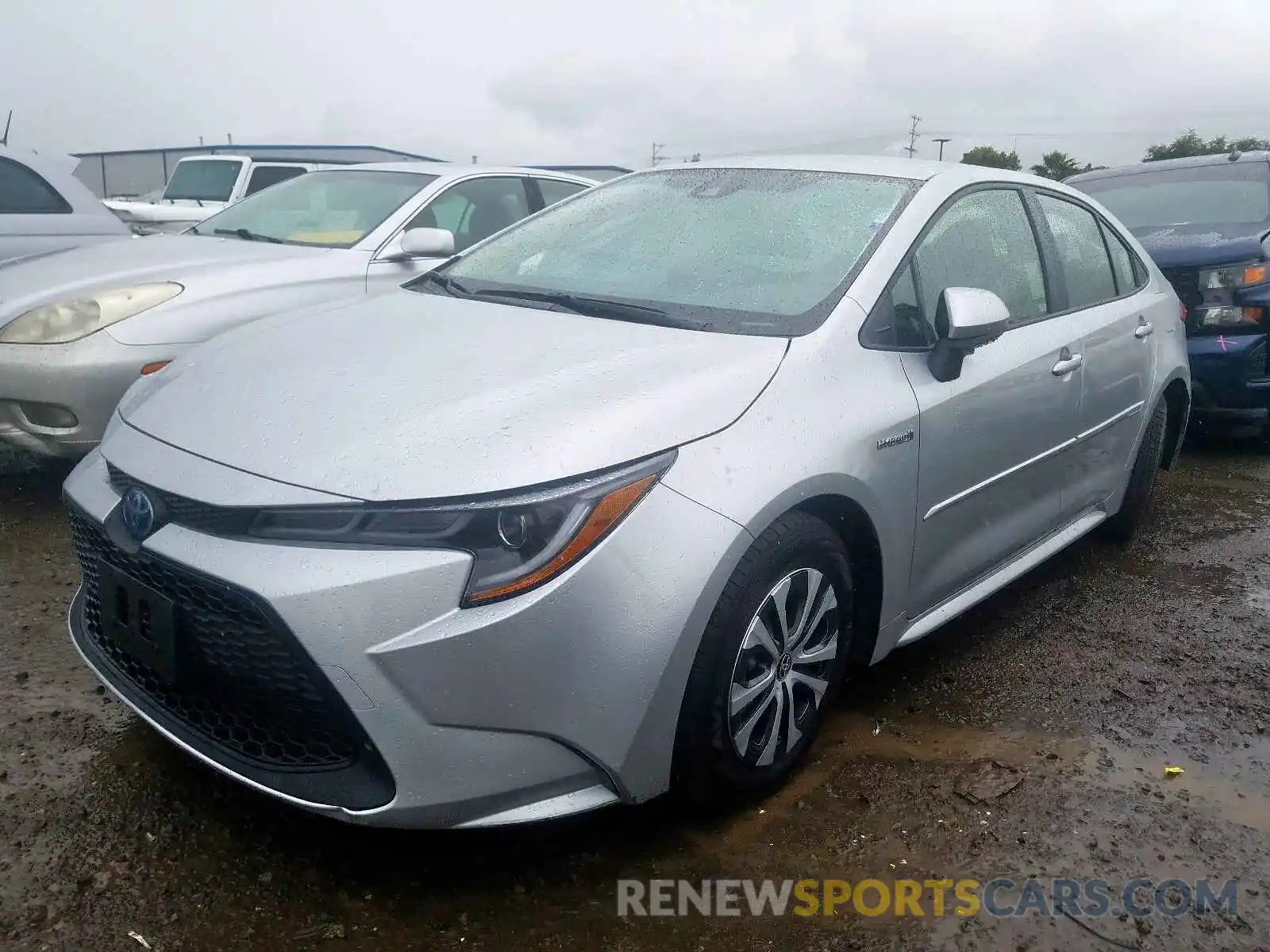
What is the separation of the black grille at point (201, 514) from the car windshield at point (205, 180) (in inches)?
399

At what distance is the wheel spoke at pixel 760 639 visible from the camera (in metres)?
2.25

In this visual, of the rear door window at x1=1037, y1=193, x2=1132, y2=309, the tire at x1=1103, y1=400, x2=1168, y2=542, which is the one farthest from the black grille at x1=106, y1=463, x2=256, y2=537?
the tire at x1=1103, y1=400, x2=1168, y2=542

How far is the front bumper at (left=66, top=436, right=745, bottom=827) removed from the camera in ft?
6.19

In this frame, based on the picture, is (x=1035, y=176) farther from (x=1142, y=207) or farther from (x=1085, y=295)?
(x=1142, y=207)

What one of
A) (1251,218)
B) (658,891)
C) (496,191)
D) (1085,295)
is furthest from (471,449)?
(1251,218)

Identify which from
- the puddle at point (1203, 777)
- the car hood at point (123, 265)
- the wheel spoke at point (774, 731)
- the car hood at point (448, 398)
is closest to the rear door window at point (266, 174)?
the car hood at point (123, 265)

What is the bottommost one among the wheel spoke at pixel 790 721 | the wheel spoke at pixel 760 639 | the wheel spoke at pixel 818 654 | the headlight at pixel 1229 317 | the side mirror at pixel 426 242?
the wheel spoke at pixel 790 721

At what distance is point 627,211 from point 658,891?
202cm

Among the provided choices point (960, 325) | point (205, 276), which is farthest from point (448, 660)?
point (205, 276)

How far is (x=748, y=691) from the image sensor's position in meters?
2.31

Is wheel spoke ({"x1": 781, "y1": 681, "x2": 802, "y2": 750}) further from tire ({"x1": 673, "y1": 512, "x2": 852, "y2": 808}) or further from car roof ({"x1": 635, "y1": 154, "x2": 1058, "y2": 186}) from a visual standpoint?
car roof ({"x1": 635, "y1": 154, "x2": 1058, "y2": 186})

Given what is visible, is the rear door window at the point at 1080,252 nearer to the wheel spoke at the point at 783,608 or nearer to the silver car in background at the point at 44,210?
the wheel spoke at the point at 783,608

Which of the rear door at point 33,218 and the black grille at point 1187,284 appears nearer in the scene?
the black grille at point 1187,284

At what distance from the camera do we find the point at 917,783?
2650 mm
